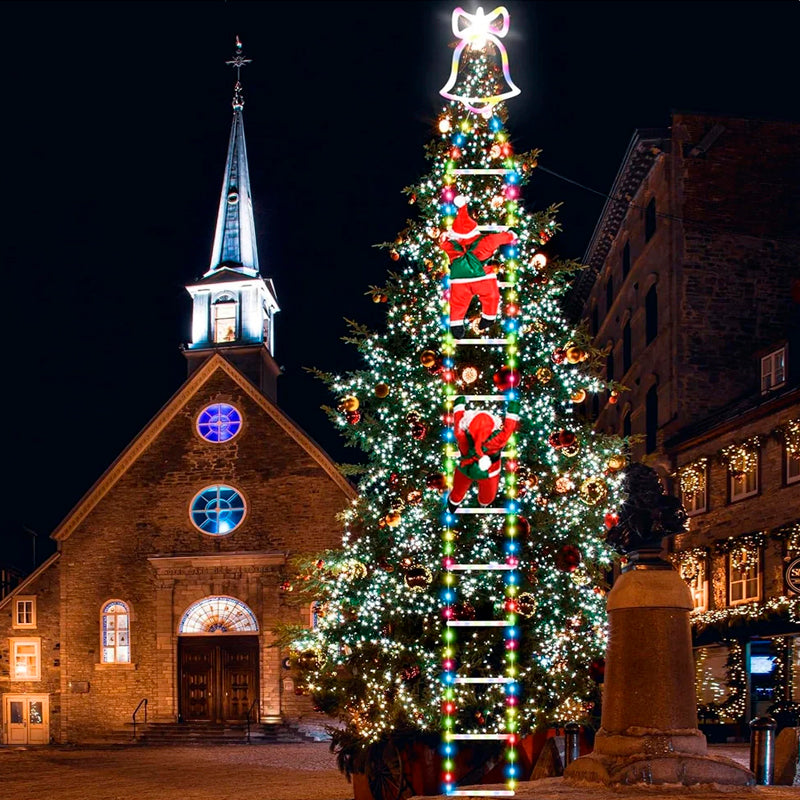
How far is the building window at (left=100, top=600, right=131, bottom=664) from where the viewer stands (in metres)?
34.1

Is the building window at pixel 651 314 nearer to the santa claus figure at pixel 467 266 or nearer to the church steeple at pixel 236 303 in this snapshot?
the church steeple at pixel 236 303

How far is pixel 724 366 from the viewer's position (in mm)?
29656

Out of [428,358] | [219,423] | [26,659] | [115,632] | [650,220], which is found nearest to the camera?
[428,358]

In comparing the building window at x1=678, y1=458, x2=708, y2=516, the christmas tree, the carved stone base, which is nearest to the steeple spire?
the building window at x1=678, y1=458, x2=708, y2=516

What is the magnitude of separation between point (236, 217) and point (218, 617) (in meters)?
15.6

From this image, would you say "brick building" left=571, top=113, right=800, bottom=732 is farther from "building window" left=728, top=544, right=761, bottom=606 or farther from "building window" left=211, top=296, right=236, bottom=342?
"building window" left=211, top=296, right=236, bottom=342

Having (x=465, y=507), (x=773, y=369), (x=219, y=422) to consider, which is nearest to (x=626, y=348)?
(x=773, y=369)

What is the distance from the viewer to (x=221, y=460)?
35.1 meters

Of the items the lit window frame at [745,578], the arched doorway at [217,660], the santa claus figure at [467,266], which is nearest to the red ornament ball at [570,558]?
the santa claus figure at [467,266]

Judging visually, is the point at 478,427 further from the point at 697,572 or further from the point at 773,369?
the point at 697,572

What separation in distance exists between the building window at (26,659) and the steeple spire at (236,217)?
551 inches

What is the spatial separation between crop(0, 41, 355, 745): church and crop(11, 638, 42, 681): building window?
0.04 meters

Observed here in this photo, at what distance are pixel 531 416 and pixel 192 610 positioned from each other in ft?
73.2

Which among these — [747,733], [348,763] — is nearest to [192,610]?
[747,733]
